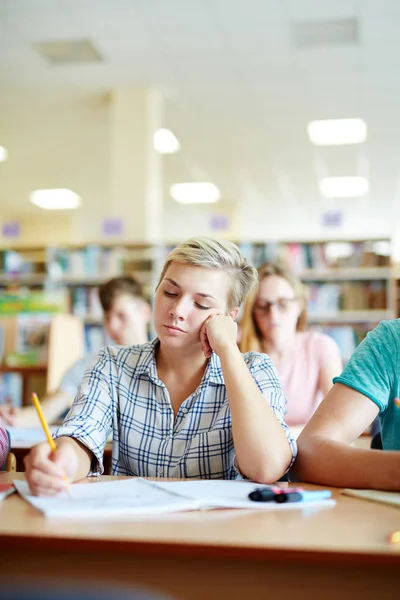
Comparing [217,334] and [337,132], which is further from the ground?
[337,132]

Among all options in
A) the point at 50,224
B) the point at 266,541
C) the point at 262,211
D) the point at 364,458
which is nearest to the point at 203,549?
the point at 266,541

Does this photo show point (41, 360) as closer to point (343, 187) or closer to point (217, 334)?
point (217, 334)

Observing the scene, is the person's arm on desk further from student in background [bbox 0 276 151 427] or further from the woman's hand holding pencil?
student in background [bbox 0 276 151 427]

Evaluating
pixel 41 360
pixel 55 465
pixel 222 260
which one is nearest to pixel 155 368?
pixel 222 260

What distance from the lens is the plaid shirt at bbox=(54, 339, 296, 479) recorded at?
4.77 ft

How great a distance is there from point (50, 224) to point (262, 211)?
4054 mm

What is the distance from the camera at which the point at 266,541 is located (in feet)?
2.77

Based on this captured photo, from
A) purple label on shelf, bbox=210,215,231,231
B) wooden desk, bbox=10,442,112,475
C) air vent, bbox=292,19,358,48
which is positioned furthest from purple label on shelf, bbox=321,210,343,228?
wooden desk, bbox=10,442,112,475

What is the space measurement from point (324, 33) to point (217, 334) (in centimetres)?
437

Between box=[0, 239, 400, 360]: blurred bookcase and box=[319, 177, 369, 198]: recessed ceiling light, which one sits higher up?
box=[319, 177, 369, 198]: recessed ceiling light

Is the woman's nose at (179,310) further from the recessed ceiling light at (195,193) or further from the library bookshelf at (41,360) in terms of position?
the recessed ceiling light at (195,193)

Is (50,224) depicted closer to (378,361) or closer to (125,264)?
(125,264)

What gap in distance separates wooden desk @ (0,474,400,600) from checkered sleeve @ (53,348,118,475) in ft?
1.42

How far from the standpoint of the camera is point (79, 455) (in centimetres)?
131
